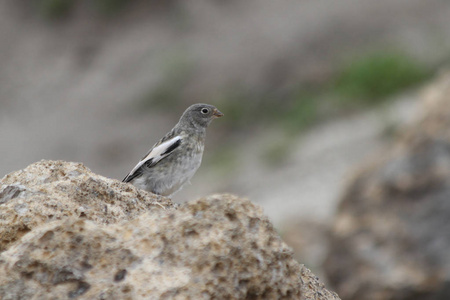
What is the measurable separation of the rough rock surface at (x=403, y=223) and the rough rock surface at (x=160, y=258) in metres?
7.36

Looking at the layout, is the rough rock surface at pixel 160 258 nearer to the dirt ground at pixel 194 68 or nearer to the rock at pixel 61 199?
the rock at pixel 61 199

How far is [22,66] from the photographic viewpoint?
37.1 metres

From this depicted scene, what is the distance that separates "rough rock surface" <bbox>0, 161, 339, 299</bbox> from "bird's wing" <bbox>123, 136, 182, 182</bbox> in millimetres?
3665

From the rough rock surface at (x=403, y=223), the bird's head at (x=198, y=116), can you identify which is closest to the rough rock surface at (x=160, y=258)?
the bird's head at (x=198, y=116)

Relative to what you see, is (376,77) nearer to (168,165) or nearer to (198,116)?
(198,116)

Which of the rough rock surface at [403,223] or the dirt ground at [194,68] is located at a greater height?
the dirt ground at [194,68]

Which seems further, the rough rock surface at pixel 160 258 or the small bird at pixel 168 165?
the small bird at pixel 168 165

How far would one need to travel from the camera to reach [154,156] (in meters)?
7.96

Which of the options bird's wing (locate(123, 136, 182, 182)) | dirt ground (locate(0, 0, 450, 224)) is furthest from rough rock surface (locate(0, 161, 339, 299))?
dirt ground (locate(0, 0, 450, 224))

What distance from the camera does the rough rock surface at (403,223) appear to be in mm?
11445

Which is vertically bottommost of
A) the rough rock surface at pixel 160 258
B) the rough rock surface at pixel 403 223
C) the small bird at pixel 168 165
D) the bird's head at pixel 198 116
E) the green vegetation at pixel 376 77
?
the rough rock surface at pixel 160 258

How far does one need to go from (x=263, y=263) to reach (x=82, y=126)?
2836 centimetres

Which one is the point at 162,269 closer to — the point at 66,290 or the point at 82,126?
the point at 66,290

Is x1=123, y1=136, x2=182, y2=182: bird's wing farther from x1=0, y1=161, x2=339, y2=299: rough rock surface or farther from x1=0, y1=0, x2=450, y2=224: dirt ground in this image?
x1=0, y1=0, x2=450, y2=224: dirt ground
